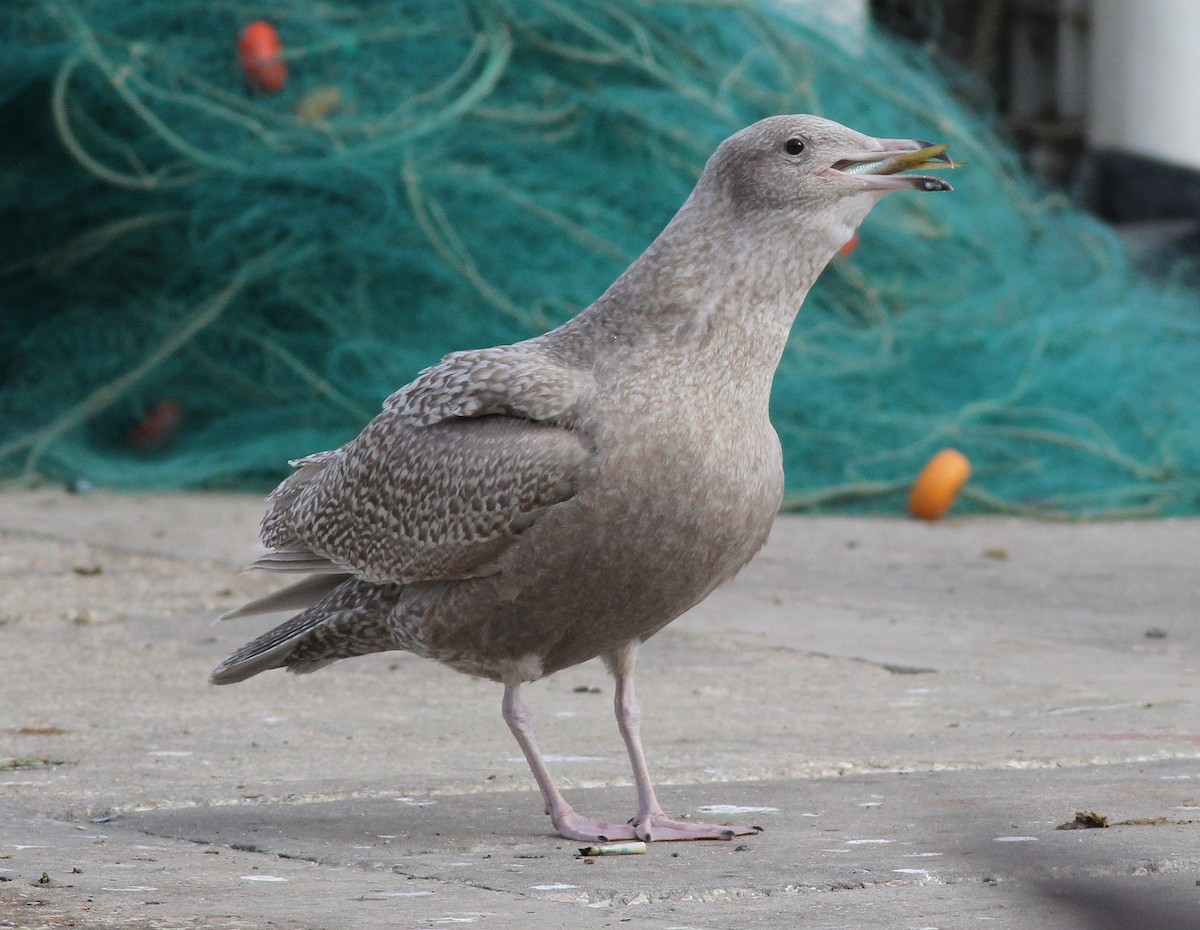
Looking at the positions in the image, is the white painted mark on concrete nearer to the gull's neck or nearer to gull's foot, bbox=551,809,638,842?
gull's foot, bbox=551,809,638,842

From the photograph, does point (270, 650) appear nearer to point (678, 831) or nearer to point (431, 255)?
point (678, 831)

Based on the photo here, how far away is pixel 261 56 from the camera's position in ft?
31.3

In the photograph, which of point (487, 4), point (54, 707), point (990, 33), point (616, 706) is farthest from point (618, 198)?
point (990, 33)

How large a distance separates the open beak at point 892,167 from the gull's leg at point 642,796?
96 centimetres

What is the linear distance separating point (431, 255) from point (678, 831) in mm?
6443

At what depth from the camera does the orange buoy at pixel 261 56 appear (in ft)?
31.4

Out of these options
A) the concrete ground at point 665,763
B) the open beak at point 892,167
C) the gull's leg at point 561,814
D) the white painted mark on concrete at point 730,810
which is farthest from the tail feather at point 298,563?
the open beak at point 892,167

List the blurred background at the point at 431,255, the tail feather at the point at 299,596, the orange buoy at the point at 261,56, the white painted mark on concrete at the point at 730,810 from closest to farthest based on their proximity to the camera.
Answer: the white painted mark on concrete at the point at 730,810
the tail feather at the point at 299,596
the blurred background at the point at 431,255
the orange buoy at the point at 261,56

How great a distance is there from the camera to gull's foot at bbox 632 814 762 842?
3.44m

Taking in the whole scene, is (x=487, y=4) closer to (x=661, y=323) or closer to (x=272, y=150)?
(x=272, y=150)

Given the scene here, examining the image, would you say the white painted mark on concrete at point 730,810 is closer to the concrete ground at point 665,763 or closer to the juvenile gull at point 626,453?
the concrete ground at point 665,763

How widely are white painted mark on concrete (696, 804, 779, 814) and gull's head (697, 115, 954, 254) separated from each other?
1.07 m

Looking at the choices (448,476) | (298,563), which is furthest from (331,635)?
(448,476)

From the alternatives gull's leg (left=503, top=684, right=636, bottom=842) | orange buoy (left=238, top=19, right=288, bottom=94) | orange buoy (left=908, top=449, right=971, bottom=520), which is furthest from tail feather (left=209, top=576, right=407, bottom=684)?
orange buoy (left=238, top=19, right=288, bottom=94)
